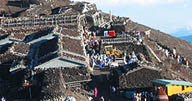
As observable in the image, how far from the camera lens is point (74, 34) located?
6209 cm

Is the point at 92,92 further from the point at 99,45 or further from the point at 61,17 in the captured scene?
the point at 61,17

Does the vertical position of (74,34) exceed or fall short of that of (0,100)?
it exceeds it

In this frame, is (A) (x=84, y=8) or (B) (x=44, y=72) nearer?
(B) (x=44, y=72)

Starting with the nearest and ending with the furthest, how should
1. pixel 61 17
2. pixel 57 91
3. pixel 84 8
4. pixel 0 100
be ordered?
pixel 57 91, pixel 0 100, pixel 61 17, pixel 84 8

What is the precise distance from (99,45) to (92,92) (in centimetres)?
1903

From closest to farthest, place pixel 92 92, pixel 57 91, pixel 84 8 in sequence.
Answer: pixel 57 91 < pixel 92 92 < pixel 84 8

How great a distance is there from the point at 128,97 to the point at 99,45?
21.0 metres

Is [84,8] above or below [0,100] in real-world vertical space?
above

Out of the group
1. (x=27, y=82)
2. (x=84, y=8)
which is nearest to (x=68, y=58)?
(x=27, y=82)

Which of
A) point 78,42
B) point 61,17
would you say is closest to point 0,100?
point 78,42

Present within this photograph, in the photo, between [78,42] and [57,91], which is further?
[78,42]

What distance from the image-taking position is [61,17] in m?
74.9

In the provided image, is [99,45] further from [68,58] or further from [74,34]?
[68,58]

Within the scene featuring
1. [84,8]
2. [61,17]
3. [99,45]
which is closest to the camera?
[99,45]
